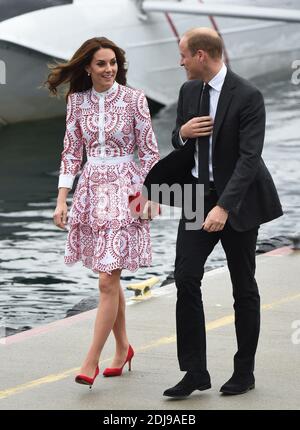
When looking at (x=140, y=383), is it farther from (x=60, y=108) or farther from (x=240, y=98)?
(x=60, y=108)

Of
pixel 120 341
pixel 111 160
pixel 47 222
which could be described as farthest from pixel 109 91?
pixel 47 222

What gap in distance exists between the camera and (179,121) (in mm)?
6164

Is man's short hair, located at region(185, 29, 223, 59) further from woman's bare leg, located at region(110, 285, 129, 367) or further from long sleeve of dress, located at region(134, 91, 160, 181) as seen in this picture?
woman's bare leg, located at region(110, 285, 129, 367)

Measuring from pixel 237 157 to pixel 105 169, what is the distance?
77 centimetres

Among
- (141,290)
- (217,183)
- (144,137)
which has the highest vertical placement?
(144,137)

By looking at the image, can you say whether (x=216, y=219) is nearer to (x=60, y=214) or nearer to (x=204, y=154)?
(x=204, y=154)

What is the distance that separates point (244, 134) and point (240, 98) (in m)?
0.16

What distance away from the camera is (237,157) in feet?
19.6

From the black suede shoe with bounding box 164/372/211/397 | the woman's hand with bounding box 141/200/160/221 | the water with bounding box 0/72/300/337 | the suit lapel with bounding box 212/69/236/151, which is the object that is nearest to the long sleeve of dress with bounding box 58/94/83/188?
the woman's hand with bounding box 141/200/160/221

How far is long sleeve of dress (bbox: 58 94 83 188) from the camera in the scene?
21.4ft

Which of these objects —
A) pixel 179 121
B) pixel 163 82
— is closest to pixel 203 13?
pixel 163 82

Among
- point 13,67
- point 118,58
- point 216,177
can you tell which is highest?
point 13,67

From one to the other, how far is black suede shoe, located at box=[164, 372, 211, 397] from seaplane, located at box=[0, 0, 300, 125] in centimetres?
1666
